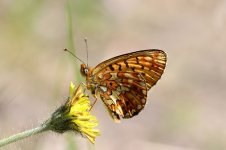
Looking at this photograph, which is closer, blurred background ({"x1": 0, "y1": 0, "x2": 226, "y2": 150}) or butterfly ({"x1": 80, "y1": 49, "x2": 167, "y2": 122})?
butterfly ({"x1": 80, "y1": 49, "x2": 167, "y2": 122})

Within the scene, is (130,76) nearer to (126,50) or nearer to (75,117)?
(75,117)

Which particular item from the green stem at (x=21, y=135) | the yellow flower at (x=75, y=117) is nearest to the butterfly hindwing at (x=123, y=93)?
the yellow flower at (x=75, y=117)

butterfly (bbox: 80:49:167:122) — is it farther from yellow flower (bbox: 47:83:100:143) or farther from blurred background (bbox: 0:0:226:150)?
blurred background (bbox: 0:0:226:150)

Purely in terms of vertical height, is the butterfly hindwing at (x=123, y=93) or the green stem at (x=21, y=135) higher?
the butterfly hindwing at (x=123, y=93)

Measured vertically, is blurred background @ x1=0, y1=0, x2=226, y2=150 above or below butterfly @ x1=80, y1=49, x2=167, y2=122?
above

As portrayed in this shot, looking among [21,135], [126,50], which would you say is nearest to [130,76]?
[21,135]

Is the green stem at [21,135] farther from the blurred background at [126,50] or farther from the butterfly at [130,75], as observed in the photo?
the blurred background at [126,50]

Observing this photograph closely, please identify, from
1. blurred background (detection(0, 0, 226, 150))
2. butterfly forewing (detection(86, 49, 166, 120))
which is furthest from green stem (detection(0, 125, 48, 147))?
blurred background (detection(0, 0, 226, 150))

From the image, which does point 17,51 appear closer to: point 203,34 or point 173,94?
point 173,94
